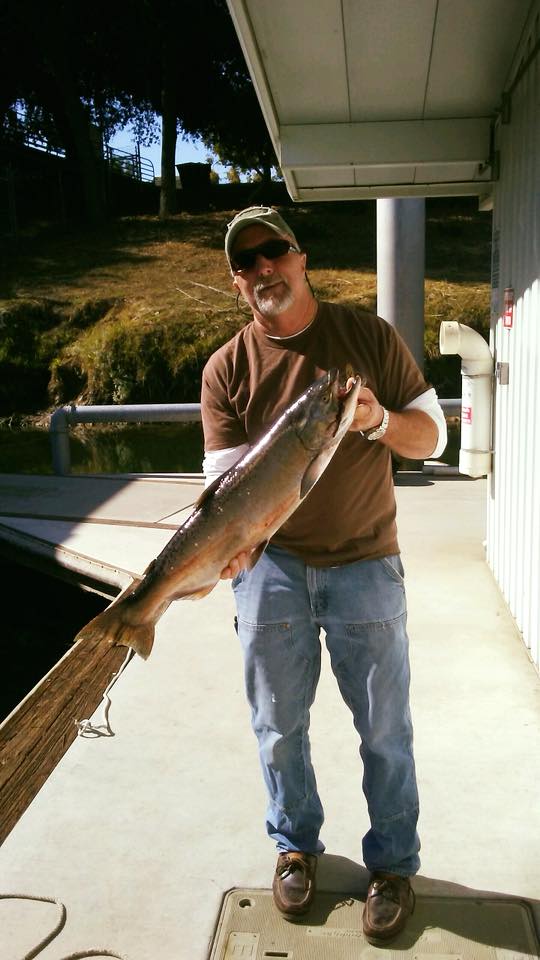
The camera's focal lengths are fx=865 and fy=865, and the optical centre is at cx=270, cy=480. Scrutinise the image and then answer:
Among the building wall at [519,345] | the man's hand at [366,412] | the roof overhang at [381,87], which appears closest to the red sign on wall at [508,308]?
the building wall at [519,345]

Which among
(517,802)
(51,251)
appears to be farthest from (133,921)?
(51,251)

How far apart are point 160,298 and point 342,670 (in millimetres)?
20882

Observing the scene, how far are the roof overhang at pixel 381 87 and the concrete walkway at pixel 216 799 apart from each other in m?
3.16

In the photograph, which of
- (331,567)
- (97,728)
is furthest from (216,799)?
(331,567)

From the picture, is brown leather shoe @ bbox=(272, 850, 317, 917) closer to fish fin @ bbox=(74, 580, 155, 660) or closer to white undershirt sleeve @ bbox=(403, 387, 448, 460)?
fish fin @ bbox=(74, 580, 155, 660)

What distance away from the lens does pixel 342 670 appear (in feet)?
9.19

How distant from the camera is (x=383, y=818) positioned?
278cm

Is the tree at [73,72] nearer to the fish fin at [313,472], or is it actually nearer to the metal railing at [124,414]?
the metal railing at [124,414]

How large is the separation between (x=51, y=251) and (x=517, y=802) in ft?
91.9

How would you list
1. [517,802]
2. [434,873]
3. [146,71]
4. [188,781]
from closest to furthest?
[434,873] → [517,802] → [188,781] → [146,71]

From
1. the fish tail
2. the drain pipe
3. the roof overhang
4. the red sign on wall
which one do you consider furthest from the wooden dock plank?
the roof overhang

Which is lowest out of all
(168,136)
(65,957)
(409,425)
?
(65,957)

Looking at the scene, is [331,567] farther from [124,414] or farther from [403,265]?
[124,414]

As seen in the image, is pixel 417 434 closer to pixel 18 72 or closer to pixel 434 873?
pixel 434 873
